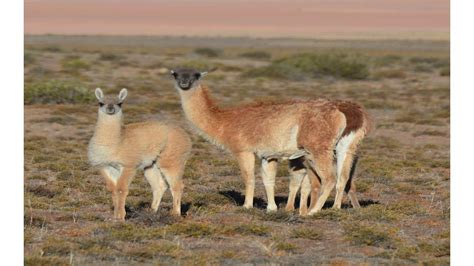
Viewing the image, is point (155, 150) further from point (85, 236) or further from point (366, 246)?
point (366, 246)

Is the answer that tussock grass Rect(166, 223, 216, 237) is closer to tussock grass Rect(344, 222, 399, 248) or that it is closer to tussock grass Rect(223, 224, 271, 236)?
tussock grass Rect(223, 224, 271, 236)

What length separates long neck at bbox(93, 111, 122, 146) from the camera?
10.6 meters

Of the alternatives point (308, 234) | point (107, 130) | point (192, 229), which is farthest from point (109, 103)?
point (308, 234)

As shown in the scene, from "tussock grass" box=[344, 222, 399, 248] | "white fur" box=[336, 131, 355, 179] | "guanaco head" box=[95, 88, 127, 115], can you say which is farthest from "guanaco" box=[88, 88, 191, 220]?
"tussock grass" box=[344, 222, 399, 248]

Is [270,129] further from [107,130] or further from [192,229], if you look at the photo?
[107,130]

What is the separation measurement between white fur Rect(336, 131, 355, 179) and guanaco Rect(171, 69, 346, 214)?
4.7 inches

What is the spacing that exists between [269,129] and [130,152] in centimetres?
183

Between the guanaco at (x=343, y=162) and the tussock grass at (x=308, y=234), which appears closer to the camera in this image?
the tussock grass at (x=308, y=234)

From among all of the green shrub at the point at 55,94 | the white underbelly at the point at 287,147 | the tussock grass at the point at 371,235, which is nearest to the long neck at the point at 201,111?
the white underbelly at the point at 287,147

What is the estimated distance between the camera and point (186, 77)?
1159 centimetres

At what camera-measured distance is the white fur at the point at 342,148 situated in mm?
11648

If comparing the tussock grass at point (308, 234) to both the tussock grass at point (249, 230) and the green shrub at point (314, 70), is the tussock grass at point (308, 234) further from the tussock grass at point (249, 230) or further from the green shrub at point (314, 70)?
the green shrub at point (314, 70)

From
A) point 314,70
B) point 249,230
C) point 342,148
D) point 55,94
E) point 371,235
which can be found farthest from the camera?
point 314,70
